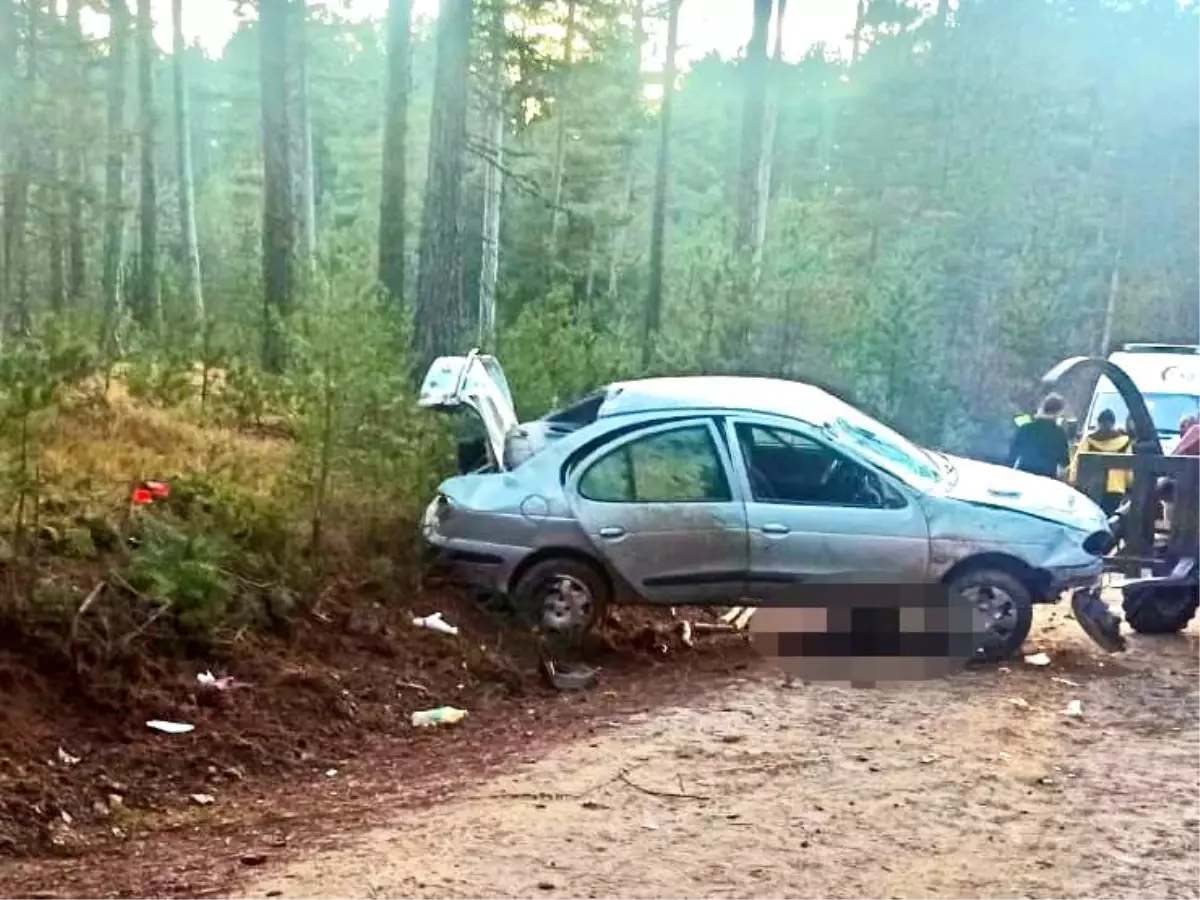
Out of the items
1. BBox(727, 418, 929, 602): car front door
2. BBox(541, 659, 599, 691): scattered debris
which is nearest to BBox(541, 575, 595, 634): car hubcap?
BBox(541, 659, 599, 691): scattered debris

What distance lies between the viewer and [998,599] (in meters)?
8.59

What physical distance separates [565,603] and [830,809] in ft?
10.4

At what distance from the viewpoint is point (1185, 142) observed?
129 ft

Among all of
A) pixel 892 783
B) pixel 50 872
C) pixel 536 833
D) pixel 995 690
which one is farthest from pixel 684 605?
pixel 50 872

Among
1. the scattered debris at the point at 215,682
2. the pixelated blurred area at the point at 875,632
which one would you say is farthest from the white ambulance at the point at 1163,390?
the scattered debris at the point at 215,682

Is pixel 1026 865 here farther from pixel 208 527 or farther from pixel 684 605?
pixel 208 527

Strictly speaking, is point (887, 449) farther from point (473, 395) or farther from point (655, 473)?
point (473, 395)

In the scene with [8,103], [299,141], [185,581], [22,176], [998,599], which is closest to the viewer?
[185,581]

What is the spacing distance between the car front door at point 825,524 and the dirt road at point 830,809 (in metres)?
0.86

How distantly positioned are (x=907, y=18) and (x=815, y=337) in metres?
23.5

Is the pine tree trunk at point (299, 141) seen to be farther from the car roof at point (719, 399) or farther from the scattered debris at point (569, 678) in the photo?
the scattered debris at point (569, 678)

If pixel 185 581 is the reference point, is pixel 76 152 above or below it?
above

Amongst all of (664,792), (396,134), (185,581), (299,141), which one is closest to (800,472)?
(664,792)

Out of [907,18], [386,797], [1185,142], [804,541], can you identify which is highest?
[907,18]
